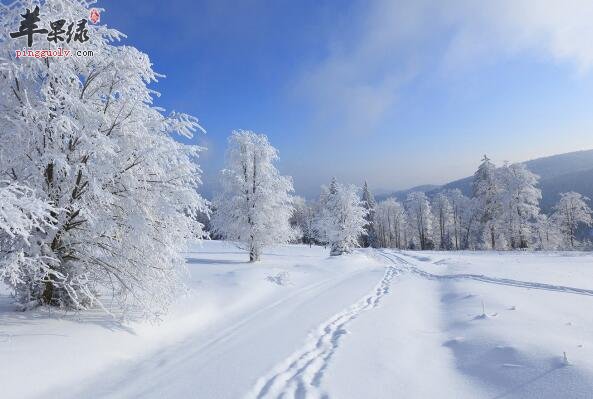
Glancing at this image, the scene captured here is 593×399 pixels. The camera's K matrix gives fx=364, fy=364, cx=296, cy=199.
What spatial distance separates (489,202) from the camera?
49938mm

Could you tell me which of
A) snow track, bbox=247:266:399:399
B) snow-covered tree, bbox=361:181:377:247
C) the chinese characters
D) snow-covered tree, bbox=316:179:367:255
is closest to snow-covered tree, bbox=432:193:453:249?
snow-covered tree, bbox=361:181:377:247

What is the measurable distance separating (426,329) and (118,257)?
8.18m

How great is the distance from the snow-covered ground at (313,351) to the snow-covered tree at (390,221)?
8250cm

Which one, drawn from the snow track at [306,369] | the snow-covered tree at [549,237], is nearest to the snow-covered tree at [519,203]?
the snow-covered tree at [549,237]

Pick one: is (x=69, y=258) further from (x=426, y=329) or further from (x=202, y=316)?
(x=426, y=329)

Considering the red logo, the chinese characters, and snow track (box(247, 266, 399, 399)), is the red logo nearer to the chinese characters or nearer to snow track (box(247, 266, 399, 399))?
the chinese characters

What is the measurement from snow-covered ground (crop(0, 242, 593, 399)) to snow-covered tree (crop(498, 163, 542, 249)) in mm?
37508

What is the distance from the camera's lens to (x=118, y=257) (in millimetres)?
9391

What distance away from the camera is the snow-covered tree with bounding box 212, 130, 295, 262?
27078 millimetres

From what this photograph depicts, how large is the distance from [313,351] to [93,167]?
6.38 meters

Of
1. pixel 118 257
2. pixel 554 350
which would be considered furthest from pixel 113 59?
pixel 554 350

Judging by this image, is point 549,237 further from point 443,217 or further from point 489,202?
point 443,217

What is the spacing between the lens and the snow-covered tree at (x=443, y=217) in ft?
246

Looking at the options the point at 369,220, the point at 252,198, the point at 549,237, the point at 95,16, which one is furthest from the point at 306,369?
the point at 369,220
